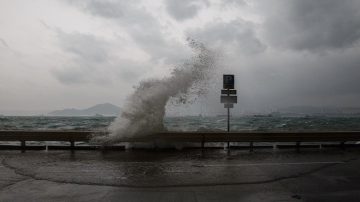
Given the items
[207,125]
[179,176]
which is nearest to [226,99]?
[179,176]

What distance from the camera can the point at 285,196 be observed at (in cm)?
843

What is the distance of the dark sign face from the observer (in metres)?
18.6

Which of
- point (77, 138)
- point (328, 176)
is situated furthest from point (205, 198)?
point (77, 138)

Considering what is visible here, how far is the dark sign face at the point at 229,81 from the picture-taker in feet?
61.1

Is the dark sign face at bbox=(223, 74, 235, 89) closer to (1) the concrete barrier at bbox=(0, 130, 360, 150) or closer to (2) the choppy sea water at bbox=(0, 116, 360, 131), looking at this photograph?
(1) the concrete barrier at bbox=(0, 130, 360, 150)

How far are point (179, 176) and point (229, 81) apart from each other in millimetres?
8786

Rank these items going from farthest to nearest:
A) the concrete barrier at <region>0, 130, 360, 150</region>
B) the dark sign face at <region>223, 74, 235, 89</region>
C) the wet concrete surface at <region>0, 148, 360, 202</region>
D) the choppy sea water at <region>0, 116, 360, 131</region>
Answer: the choppy sea water at <region>0, 116, 360, 131</region> → the dark sign face at <region>223, 74, 235, 89</region> → the concrete barrier at <region>0, 130, 360, 150</region> → the wet concrete surface at <region>0, 148, 360, 202</region>

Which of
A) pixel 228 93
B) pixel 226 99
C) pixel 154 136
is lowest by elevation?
pixel 154 136

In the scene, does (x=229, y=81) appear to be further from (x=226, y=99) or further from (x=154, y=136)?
(x=154, y=136)

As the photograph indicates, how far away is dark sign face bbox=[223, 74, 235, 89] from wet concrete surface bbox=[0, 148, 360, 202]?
378 cm

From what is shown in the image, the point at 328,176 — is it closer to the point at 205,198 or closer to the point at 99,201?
the point at 205,198

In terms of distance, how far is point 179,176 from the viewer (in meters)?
10.8

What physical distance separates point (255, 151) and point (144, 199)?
9.80 metres

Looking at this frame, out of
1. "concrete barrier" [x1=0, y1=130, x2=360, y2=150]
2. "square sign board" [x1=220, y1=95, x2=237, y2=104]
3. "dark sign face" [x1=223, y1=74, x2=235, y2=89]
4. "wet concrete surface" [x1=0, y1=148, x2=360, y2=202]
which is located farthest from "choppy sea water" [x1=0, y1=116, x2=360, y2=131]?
"dark sign face" [x1=223, y1=74, x2=235, y2=89]
